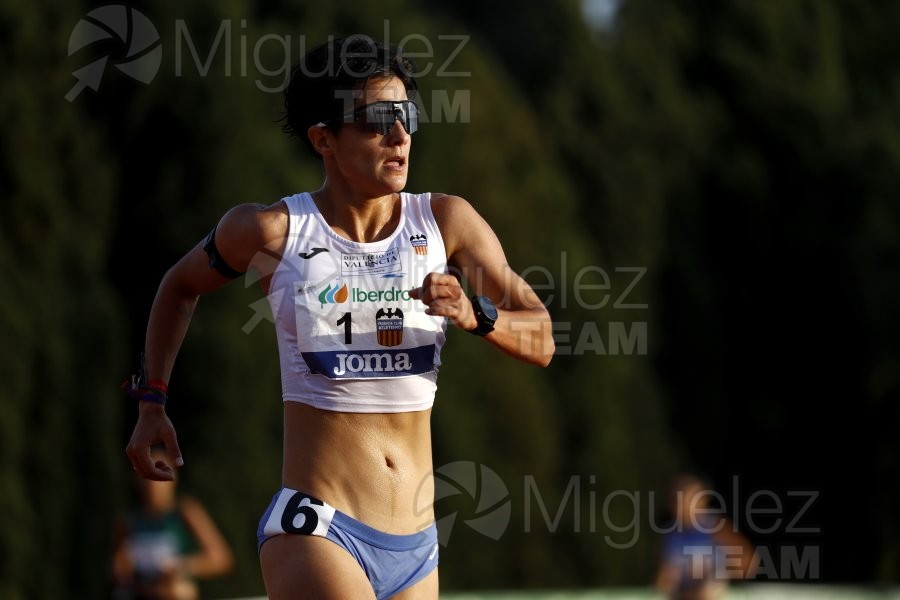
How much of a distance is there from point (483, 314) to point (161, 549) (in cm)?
632

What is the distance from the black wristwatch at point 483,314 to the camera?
4094 millimetres

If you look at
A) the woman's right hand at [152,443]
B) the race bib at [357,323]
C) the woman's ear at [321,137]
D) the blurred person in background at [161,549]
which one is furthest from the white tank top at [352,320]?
the blurred person in background at [161,549]

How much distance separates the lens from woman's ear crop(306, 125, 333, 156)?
4426 mm

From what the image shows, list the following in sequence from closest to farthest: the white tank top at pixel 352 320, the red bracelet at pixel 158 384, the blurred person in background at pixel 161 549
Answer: the white tank top at pixel 352 320 → the red bracelet at pixel 158 384 → the blurred person in background at pixel 161 549

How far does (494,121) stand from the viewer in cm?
1479

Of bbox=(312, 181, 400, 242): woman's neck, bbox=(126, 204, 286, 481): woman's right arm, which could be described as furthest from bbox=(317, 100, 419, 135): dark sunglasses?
bbox=(126, 204, 286, 481): woman's right arm

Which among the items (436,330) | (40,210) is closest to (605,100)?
(40,210)

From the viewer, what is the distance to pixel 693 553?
1176cm

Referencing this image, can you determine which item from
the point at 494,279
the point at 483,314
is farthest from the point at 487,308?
the point at 494,279

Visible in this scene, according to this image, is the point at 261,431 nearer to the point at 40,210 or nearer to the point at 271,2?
the point at 40,210

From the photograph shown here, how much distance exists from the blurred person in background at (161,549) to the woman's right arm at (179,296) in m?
5.34

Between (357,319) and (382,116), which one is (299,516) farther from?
(382,116)

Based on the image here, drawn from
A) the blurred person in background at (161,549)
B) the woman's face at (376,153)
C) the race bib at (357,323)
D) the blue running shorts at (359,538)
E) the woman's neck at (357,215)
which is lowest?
the blurred person in background at (161,549)

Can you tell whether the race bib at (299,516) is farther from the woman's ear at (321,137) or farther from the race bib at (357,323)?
the woman's ear at (321,137)
